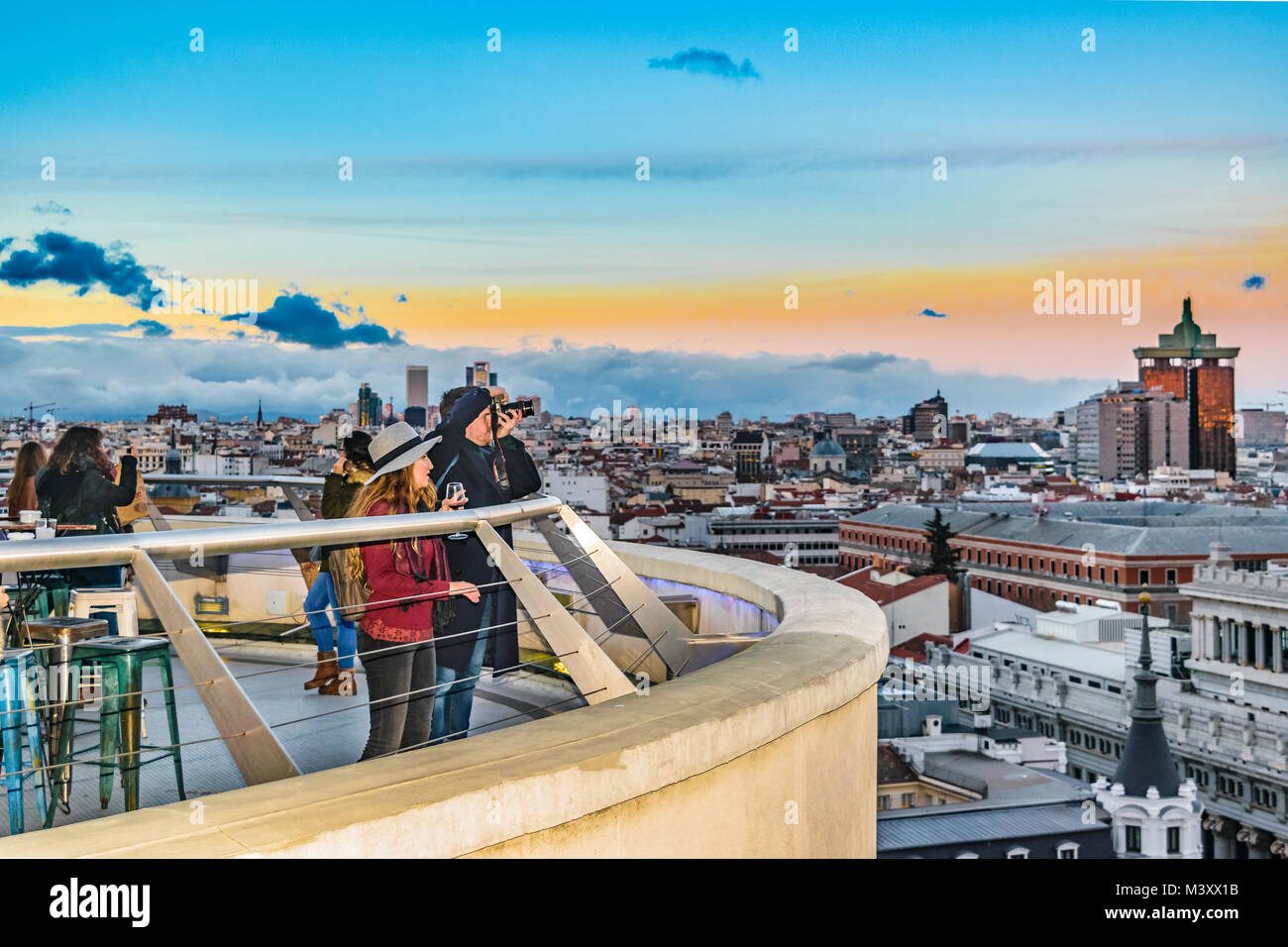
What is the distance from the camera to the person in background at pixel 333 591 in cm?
280

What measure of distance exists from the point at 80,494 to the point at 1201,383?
11894 centimetres

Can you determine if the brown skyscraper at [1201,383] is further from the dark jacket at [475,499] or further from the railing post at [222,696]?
the railing post at [222,696]

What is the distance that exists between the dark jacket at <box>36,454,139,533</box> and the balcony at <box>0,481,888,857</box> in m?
1.00

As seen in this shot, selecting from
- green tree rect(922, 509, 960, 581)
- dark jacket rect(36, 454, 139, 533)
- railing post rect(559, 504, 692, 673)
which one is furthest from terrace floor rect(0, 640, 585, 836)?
green tree rect(922, 509, 960, 581)

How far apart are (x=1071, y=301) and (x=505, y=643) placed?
6.26 meters

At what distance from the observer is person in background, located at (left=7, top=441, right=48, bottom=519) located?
3.87m

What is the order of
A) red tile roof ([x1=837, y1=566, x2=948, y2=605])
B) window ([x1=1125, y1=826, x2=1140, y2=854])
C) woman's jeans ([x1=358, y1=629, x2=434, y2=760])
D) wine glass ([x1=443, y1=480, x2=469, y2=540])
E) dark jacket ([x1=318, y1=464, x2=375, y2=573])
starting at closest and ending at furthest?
1. woman's jeans ([x1=358, y1=629, x2=434, y2=760])
2. wine glass ([x1=443, y1=480, x2=469, y2=540])
3. dark jacket ([x1=318, y1=464, x2=375, y2=573])
4. window ([x1=1125, y1=826, x2=1140, y2=854])
5. red tile roof ([x1=837, y1=566, x2=948, y2=605])

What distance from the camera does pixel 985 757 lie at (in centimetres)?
2167

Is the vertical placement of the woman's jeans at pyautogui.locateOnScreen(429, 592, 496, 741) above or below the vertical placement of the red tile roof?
above

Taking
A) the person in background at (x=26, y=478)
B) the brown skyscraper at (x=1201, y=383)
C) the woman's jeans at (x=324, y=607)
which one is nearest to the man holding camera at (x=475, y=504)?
the woman's jeans at (x=324, y=607)

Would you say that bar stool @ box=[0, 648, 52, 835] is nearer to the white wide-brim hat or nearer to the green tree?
the white wide-brim hat

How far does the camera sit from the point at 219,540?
5.99 feet
